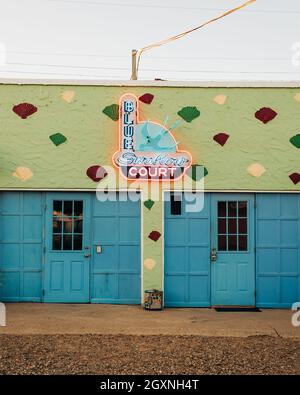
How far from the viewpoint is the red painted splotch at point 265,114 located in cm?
1156

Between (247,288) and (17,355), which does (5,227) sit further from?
(247,288)

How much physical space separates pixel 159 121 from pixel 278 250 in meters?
3.79

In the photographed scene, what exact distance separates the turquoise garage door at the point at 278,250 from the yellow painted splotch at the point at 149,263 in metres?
2.25

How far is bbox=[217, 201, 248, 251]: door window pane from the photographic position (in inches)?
456

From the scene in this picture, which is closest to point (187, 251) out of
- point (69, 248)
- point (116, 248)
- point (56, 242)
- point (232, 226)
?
point (232, 226)

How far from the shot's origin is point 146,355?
7578mm

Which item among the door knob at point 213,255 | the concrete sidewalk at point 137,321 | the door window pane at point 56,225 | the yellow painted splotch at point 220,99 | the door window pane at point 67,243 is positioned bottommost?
the concrete sidewalk at point 137,321

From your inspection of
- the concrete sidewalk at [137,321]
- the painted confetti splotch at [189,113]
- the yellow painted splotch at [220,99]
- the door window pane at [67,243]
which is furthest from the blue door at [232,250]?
the door window pane at [67,243]

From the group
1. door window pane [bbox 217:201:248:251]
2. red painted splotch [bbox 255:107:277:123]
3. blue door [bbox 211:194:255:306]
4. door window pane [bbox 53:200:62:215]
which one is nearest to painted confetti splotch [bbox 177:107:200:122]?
red painted splotch [bbox 255:107:277:123]

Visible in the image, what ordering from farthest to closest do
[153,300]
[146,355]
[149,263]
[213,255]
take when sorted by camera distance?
[213,255]
[149,263]
[153,300]
[146,355]

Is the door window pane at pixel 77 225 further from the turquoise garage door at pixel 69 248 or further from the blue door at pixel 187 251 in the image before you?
the blue door at pixel 187 251

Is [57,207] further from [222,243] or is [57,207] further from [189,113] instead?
[222,243]

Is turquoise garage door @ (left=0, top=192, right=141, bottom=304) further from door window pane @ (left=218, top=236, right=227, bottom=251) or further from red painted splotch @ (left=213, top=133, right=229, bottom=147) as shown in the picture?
red painted splotch @ (left=213, top=133, right=229, bottom=147)
